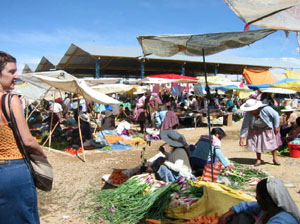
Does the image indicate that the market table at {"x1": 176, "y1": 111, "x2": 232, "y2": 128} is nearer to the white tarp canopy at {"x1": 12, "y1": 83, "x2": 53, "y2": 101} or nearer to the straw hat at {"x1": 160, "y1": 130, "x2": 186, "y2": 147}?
the white tarp canopy at {"x1": 12, "y1": 83, "x2": 53, "y2": 101}

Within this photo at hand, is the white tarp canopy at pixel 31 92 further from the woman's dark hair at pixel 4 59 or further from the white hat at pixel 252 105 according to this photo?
the woman's dark hair at pixel 4 59

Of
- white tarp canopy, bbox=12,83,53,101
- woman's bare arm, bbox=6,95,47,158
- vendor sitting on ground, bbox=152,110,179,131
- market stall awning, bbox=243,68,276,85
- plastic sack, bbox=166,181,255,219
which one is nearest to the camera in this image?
woman's bare arm, bbox=6,95,47,158

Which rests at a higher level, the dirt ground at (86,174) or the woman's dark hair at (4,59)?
the woman's dark hair at (4,59)

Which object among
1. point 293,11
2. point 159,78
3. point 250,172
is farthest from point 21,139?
point 159,78

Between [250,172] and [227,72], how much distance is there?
26611mm

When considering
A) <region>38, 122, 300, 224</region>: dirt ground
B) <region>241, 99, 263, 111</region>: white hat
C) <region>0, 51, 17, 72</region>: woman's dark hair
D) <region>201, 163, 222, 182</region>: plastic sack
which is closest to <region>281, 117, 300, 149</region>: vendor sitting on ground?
<region>38, 122, 300, 224</region>: dirt ground

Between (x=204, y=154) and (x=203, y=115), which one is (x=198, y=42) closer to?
(x=204, y=154)

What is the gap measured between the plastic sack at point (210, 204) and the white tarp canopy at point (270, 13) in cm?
209

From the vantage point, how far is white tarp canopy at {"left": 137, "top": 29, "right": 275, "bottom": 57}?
358 cm

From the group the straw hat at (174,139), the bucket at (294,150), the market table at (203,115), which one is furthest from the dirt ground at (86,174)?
the market table at (203,115)

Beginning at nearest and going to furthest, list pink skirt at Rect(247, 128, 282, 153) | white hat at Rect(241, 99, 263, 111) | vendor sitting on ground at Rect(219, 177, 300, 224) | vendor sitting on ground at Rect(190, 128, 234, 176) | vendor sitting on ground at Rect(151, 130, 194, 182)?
vendor sitting on ground at Rect(219, 177, 300, 224) → vendor sitting on ground at Rect(151, 130, 194, 182) → vendor sitting on ground at Rect(190, 128, 234, 176) → white hat at Rect(241, 99, 263, 111) → pink skirt at Rect(247, 128, 282, 153)

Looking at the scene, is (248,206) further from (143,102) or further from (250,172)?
(143,102)

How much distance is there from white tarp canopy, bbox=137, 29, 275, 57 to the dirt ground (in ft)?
8.45

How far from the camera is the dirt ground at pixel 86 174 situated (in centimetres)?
415
